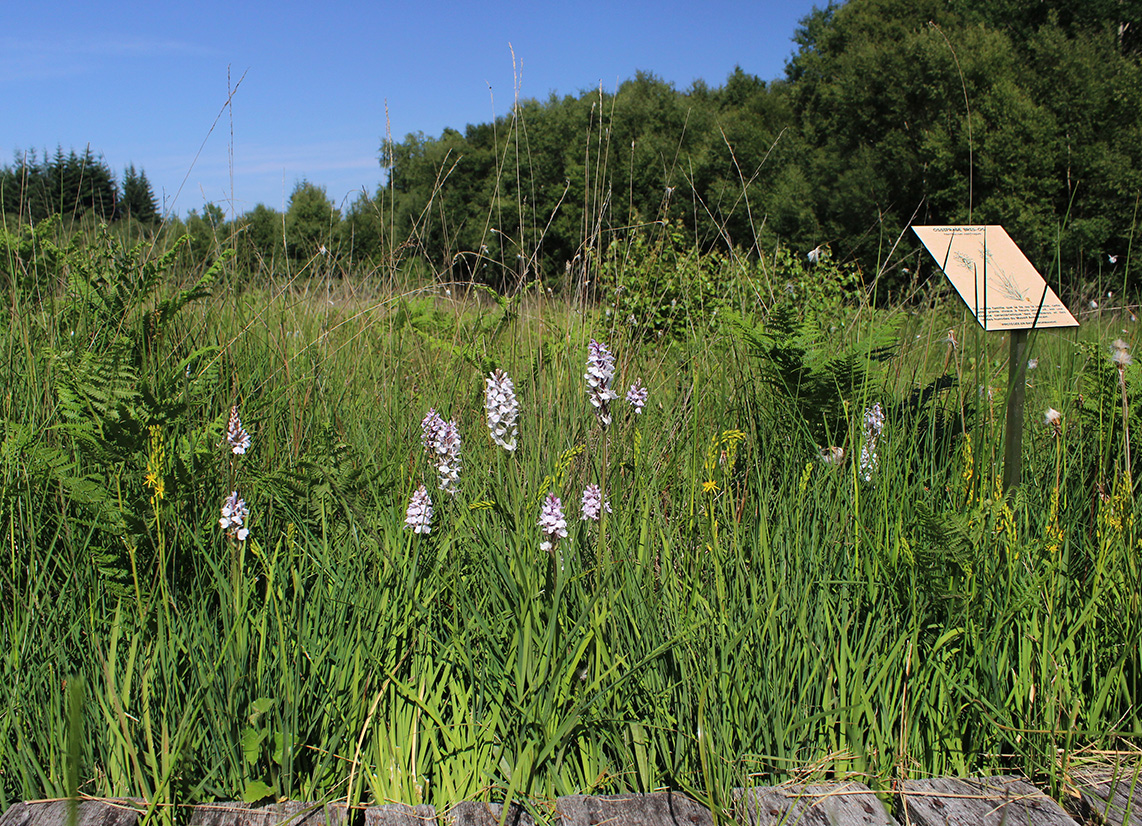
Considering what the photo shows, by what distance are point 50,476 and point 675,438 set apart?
1.83m

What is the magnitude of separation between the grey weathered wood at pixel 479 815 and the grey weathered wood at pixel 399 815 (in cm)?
2

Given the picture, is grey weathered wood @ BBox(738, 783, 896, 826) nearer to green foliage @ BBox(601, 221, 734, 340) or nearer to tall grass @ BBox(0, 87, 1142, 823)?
tall grass @ BBox(0, 87, 1142, 823)

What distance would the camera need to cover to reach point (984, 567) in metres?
1.65

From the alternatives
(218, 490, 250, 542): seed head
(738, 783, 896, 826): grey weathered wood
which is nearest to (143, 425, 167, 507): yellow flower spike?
(218, 490, 250, 542): seed head

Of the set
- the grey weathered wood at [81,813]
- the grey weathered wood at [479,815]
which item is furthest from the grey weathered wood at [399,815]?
the grey weathered wood at [81,813]

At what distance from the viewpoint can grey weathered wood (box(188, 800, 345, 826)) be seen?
1169mm

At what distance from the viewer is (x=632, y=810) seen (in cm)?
123

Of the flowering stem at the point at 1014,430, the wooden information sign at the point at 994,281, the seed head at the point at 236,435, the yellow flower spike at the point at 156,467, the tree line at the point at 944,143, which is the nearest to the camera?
the yellow flower spike at the point at 156,467

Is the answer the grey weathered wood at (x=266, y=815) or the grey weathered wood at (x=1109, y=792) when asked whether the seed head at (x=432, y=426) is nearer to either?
the grey weathered wood at (x=266, y=815)

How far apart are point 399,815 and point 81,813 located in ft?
1.65

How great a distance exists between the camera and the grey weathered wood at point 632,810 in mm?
1208

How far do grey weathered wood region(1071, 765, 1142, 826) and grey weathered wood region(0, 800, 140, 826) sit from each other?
1.59 metres

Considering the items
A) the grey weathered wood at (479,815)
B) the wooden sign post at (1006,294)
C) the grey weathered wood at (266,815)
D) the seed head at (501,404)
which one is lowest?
the grey weathered wood at (479,815)

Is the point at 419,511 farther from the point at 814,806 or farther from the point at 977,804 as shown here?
the point at 977,804
